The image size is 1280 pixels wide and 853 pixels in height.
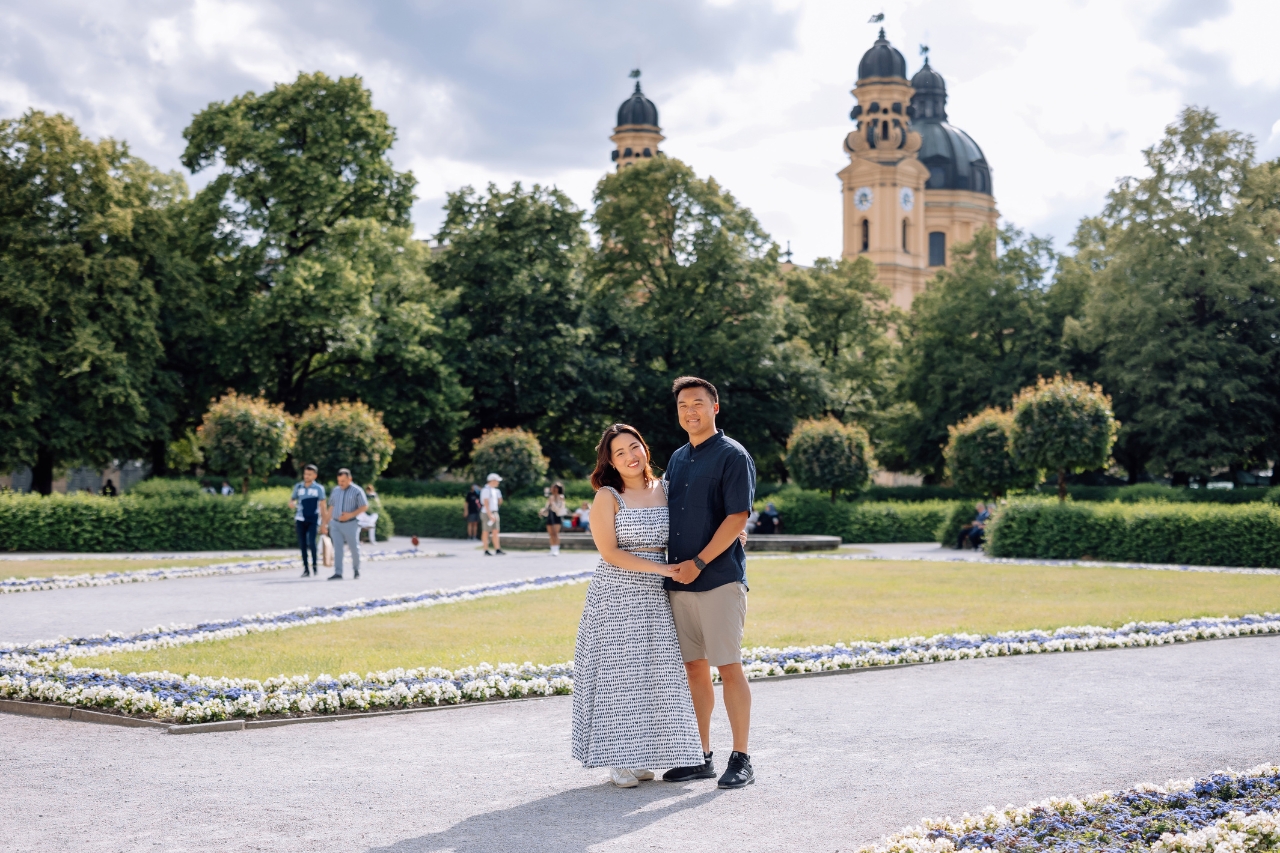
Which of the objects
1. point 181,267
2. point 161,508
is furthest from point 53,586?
point 181,267

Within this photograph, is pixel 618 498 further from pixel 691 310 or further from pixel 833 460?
pixel 691 310

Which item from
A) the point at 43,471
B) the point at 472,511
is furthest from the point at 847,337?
the point at 43,471

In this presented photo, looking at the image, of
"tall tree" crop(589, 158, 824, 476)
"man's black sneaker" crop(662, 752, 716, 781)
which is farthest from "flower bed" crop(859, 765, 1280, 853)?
"tall tree" crop(589, 158, 824, 476)

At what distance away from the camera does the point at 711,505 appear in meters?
6.24

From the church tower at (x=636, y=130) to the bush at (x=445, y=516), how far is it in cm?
5964

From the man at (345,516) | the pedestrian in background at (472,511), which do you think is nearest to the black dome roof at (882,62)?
the pedestrian in background at (472,511)

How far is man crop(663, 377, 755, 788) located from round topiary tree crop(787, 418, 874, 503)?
28586mm

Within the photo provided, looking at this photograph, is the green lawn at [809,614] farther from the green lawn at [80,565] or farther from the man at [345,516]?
the green lawn at [80,565]

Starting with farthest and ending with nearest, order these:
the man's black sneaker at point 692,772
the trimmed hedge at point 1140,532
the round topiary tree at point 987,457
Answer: the round topiary tree at point 987,457, the trimmed hedge at point 1140,532, the man's black sneaker at point 692,772

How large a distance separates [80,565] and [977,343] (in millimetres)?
35713

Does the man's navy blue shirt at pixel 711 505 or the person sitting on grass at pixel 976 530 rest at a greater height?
the man's navy blue shirt at pixel 711 505

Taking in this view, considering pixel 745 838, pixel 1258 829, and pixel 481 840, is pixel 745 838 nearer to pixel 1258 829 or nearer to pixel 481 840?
pixel 481 840

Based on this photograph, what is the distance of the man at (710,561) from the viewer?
6145 millimetres

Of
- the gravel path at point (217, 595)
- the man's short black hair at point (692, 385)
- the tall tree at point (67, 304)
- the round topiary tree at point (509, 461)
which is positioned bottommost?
the gravel path at point (217, 595)
